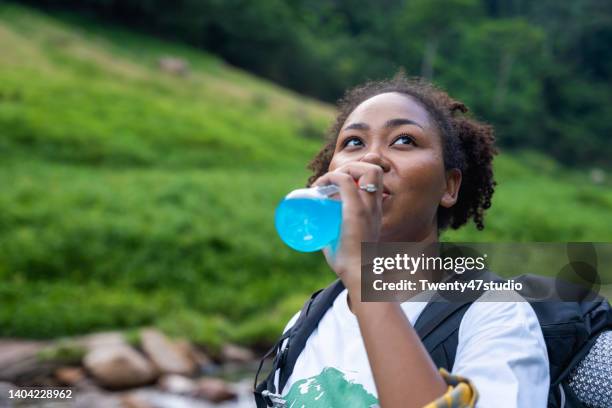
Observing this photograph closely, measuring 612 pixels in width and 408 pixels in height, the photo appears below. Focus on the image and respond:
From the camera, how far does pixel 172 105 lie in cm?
1920

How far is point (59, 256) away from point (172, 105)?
33.0ft

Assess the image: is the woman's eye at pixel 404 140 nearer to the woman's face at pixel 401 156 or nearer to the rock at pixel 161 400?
the woman's face at pixel 401 156

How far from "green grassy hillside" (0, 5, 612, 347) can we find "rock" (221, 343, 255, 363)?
19 cm

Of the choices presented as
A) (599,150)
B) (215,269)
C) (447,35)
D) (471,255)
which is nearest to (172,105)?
(215,269)

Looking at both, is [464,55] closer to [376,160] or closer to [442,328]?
[376,160]

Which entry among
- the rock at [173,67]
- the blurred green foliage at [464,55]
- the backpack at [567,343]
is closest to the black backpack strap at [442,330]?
the backpack at [567,343]

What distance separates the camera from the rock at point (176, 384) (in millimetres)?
7492

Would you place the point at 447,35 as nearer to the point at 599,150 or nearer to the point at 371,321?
the point at 599,150

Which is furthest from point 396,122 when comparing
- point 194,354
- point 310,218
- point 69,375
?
point 194,354

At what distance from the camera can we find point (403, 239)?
1561 mm

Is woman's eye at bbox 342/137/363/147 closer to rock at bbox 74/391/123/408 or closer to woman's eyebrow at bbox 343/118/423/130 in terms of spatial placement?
woman's eyebrow at bbox 343/118/423/130

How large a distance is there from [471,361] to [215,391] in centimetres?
651

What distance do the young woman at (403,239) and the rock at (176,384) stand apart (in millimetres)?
5916

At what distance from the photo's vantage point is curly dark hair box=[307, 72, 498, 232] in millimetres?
1836
